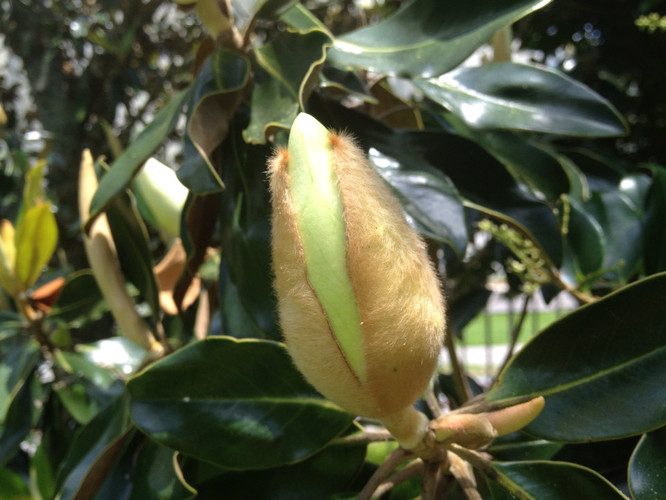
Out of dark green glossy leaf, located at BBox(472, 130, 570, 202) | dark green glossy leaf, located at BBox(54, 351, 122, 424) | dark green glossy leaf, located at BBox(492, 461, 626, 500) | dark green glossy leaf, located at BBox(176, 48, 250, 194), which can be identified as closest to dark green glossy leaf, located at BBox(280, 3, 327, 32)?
dark green glossy leaf, located at BBox(176, 48, 250, 194)

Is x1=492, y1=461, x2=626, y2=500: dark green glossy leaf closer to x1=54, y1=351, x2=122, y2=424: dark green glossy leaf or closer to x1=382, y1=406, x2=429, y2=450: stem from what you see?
x1=382, y1=406, x2=429, y2=450: stem

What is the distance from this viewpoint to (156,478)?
53cm

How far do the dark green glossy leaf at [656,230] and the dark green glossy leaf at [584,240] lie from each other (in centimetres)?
5

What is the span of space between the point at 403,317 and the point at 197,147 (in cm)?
23

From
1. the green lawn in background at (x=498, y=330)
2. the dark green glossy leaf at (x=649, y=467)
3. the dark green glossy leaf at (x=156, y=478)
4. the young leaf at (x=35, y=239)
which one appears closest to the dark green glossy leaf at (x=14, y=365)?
the young leaf at (x=35, y=239)

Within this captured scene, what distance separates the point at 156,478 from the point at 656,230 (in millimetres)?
576

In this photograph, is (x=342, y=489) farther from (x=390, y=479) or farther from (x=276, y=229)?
(x=276, y=229)

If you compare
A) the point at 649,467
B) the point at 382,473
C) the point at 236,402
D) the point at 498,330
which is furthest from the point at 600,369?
the point at 498,330

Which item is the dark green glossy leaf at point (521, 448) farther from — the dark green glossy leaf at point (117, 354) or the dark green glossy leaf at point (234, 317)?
the dark green glossy leaf at point (117, 354)

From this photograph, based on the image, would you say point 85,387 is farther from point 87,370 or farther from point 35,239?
point 35,239

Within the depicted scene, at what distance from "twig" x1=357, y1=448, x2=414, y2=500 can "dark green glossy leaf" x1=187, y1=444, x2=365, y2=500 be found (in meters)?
0.09

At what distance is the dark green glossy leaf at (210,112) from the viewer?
0.46 m

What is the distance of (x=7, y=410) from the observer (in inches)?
33.0

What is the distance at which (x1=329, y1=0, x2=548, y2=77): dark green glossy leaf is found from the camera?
521mm
